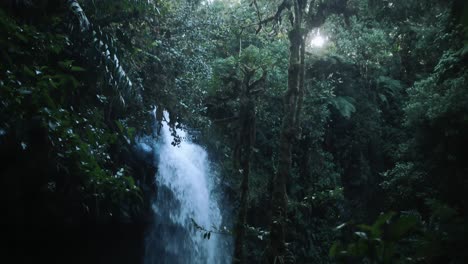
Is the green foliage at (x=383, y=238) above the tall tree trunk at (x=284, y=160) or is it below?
below

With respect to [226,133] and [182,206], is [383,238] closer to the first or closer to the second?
[182,206]

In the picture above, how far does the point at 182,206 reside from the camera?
39.9 ft

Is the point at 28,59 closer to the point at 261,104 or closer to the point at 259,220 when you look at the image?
the point at 261,104

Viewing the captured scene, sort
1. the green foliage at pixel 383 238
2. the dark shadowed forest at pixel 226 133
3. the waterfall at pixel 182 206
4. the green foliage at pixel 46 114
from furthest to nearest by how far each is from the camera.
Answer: the waterfall at pixel 182 206, the dark shadowed forest at pixel 226 133, the green foliage at pixel 46 114, the green foliage at pixel 383 238

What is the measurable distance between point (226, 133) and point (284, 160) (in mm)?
7193

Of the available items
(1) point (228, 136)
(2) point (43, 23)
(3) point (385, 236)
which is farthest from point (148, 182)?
(3) point (385, 236)

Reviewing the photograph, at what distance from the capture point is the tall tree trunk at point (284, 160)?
623 cm

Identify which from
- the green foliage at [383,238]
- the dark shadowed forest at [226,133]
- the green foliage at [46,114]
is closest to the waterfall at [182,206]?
the dark shadowed forest at [226,133]

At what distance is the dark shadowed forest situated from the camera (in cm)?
342

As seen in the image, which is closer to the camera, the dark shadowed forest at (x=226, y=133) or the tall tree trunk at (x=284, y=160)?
the dark shadowed forest at (x=226, y=133)

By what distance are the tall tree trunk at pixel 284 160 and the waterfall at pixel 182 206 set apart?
532 cm

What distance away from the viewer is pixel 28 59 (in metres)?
4.15

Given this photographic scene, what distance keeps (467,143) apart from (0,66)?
36.0 feet

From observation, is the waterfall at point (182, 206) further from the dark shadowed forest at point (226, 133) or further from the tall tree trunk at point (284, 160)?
the tall tree trunk at point (284, 160)
